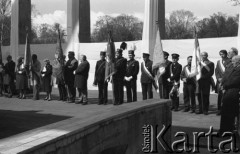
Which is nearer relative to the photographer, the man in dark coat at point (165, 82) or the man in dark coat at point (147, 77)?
the man in dark coat at point (165, 82)

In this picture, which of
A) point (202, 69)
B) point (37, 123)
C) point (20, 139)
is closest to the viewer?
point (20, 139)

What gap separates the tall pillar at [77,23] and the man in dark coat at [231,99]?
17784 millimetres

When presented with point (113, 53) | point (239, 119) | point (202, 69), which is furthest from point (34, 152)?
point (113, 53)

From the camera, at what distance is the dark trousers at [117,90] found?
14.6 metres

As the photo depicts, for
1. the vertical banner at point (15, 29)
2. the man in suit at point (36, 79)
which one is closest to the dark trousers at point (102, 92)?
the man in suit at point (36, 79)

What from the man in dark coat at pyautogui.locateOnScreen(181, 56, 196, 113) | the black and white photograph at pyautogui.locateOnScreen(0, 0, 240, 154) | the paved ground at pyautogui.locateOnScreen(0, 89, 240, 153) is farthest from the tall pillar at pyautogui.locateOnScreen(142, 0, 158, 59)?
the man in dark coat at pyautogui.locateOnScreen(181, 56, 196, 113)

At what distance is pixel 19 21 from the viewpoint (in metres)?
27.5

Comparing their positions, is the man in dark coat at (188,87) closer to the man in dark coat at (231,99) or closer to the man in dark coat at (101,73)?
the man in dark coat at (101,73)

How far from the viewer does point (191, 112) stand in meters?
13.0

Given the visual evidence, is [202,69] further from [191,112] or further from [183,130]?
[183,130]

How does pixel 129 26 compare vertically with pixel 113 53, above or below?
above

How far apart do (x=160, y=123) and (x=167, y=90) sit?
22.6 ft

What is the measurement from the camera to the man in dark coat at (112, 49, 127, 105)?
14.3m

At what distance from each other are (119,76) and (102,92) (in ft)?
4.50
